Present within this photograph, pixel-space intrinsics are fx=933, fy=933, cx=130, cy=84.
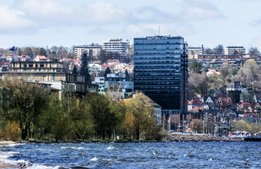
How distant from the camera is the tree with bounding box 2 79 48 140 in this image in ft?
480

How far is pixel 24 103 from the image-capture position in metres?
147

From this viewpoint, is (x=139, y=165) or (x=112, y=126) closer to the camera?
(x=139, y=165)

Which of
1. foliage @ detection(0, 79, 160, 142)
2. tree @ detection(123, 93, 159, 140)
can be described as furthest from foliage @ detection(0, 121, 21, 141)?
tree @ detection(123, 93, 159, 140)

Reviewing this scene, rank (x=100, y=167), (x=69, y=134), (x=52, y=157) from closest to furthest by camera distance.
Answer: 1. (x=100, y=167)
2. (x=52, y=157)
3. (x=69, y=134)

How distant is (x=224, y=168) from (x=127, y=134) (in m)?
116

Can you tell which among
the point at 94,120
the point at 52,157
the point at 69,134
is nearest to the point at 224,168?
the point at 52,157

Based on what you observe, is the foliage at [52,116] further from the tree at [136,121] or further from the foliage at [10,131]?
the tree at [136,121]

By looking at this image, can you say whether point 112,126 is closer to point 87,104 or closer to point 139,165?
point 87,104

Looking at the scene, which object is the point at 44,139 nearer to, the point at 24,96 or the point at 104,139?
the point at 24,96

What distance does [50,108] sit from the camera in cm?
14938

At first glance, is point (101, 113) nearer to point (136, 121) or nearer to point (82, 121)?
point (82, 121)

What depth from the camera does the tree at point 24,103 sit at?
146250 millimetres

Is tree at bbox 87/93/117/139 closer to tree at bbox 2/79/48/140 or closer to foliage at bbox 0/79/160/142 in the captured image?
foliage at bbox 0/79/160/142

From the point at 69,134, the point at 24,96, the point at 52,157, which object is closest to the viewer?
the point at 52,157
